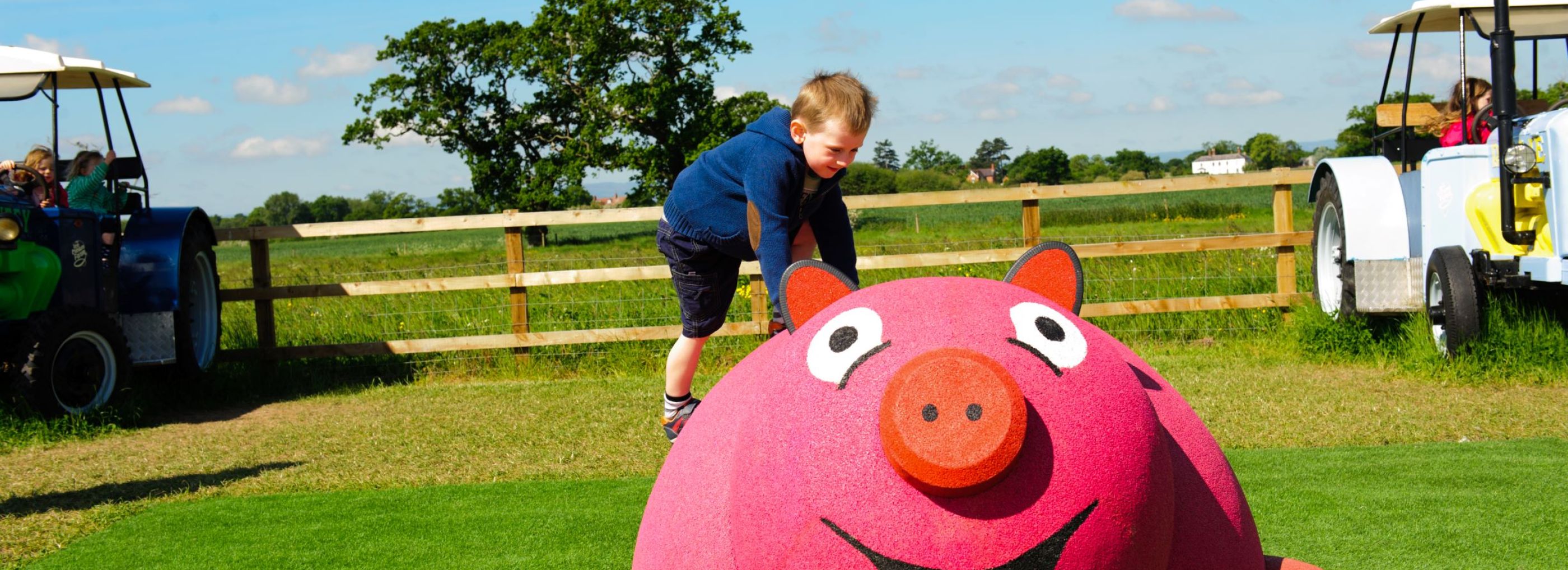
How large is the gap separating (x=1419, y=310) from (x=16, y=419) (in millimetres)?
8464

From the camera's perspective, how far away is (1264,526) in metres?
4.05

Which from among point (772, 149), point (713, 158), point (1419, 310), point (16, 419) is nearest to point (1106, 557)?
point (772, 149)

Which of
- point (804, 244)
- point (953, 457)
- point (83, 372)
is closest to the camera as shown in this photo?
point (953, 457)

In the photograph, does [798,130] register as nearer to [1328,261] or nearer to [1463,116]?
[1463,116]

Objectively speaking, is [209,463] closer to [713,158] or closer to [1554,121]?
[713,158]

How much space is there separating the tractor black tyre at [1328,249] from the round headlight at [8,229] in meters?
8.11

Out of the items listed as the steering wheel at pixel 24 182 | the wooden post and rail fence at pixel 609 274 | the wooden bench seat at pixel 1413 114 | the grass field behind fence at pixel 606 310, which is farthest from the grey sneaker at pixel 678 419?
the wooden bench seat at pixel 1413 114

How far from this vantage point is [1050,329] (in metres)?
2.06

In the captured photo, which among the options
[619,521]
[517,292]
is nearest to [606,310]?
[517,292]

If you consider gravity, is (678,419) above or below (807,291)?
below

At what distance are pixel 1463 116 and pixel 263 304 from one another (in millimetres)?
8270

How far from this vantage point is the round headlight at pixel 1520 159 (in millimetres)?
6090

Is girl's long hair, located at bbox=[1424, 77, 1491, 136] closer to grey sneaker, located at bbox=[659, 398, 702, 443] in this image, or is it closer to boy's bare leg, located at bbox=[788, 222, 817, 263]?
boy's bare leg, located at bbox=[788, 222, 817, 263]

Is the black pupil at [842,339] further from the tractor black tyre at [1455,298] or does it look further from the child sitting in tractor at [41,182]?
the child sitting in tractor at [41,182]
